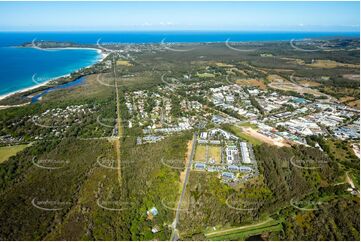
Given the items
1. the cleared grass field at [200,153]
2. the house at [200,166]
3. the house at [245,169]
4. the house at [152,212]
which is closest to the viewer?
the house at [152,212]

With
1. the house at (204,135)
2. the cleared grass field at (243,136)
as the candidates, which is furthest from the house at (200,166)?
the cleared grass field at (243,136)

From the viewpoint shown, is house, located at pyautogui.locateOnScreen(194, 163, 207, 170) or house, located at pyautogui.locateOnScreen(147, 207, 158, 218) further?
house, located at pyautogui.locateOnScreen(194, 163, 207, 170)

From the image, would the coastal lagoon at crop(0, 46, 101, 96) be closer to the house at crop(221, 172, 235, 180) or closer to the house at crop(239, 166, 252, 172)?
the house at crop(221, 172, 235, 180)

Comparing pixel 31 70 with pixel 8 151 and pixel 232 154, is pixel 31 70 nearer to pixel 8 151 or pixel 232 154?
pixel 8 151

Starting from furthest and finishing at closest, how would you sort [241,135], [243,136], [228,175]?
1. [241,135]
2. [243,136]
3. [228,175]

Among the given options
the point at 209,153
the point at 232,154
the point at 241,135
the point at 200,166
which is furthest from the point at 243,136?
the point at 200,166

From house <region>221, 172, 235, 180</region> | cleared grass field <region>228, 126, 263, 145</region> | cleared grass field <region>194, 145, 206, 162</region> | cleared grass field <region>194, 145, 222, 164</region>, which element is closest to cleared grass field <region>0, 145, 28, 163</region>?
cleared grass field <region>194, 145, 206, 162</region>

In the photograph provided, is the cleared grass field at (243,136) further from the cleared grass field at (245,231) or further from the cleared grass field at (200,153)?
the cleared grass field at (245,231)

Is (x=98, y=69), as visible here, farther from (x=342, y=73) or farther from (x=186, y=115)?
(x=342, y=73)

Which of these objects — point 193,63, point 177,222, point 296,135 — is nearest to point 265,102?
point 296,135
